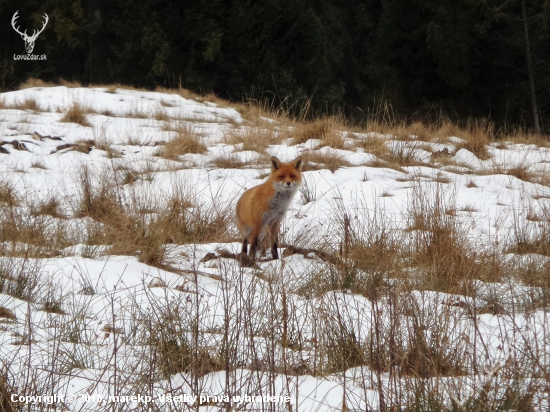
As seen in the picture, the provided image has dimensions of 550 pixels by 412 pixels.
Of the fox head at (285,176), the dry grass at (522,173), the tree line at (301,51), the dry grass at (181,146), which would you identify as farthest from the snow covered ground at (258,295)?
the tree line at (301,51)

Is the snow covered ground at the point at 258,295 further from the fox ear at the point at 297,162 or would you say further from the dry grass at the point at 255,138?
the fox ear at the point at 297,162

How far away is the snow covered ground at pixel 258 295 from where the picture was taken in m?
2.53

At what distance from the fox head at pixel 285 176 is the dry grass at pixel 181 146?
3.57 metres

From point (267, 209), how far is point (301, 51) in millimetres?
21257

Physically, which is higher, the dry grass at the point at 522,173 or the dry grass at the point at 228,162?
the dry grass at the point at 522,173

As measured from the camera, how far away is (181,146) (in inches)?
384

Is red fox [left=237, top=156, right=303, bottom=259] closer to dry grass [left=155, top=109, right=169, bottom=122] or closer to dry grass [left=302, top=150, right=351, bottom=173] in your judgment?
dry grass [left=302, top=150, right=351, bottom=173]

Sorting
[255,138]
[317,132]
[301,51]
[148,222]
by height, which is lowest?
[148,222]

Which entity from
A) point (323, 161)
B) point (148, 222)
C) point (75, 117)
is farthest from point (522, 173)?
point (75, 117)

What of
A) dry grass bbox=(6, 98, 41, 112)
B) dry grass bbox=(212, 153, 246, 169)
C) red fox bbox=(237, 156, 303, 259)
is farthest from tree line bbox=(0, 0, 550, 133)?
red fox bbox=(237, 156, 303, 259)

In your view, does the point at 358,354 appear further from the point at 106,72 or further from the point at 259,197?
the point at 106,72

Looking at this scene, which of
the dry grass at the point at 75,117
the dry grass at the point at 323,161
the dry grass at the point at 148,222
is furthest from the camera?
the dry grass at the point at 75,117

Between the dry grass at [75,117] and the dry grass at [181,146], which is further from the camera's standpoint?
the dry grass at [75,117]

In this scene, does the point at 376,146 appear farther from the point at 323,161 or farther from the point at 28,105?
the point at 28,105
